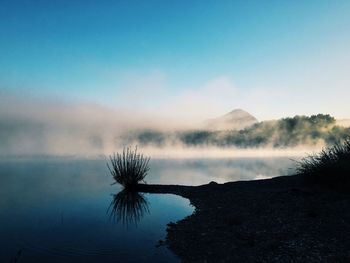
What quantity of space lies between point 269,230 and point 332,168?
5.71 meters

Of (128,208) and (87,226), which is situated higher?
(128,208)

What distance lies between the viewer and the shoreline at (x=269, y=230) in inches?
241

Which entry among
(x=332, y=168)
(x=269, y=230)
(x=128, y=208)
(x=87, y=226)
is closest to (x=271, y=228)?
(x=269, y=230)

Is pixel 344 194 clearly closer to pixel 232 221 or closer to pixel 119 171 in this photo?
pixel 232 221

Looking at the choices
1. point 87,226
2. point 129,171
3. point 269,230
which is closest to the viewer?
point 269,230

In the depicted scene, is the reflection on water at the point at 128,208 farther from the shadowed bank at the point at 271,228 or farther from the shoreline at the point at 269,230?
the shadowed bank at the point at 271,228

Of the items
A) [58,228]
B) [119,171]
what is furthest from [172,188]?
[58,228]

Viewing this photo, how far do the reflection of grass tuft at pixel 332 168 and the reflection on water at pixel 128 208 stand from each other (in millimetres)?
6698

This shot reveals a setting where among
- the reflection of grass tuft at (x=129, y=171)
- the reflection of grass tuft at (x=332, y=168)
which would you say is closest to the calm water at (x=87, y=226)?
the reflection of grass tuft at (x=129, y=171)

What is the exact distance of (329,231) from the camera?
695cm

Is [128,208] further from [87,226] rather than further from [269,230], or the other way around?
[269,230]

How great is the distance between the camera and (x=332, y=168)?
11812 mm

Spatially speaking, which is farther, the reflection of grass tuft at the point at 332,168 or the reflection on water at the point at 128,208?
the reflection of grass tuft at the point at 332,168

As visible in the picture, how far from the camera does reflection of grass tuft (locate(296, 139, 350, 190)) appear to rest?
440 inches
